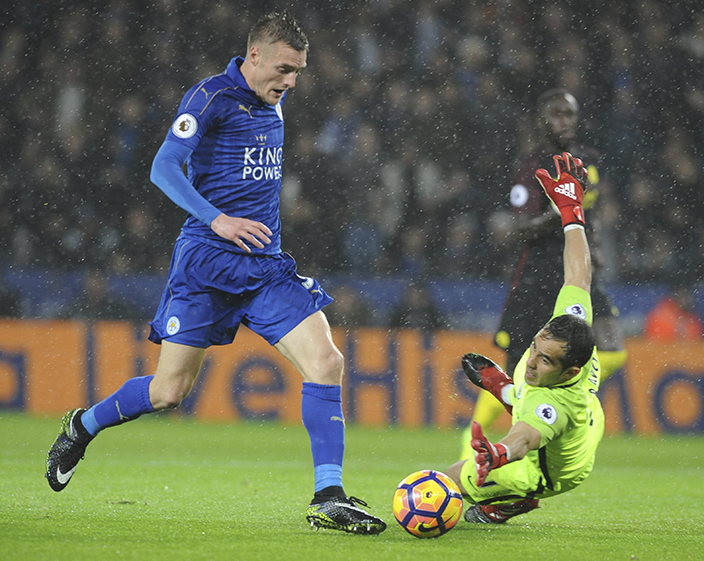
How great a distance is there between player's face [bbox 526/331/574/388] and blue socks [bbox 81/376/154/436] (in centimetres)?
153

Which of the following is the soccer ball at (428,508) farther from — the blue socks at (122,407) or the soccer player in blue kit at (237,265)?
the blue socks at (122,407)

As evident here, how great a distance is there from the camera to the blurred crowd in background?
1055 centimetres

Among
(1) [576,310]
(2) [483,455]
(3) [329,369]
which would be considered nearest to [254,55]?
(3) [329,369]

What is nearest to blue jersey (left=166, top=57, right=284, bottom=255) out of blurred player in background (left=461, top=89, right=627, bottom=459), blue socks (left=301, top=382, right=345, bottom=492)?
blue socks (left=301, top=382, right=345, bottom=492)

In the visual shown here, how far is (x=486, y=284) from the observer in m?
9.67

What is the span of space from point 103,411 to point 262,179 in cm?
116

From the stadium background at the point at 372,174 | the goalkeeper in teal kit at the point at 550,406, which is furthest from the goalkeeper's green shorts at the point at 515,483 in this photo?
the stadium background at the point at 372,174

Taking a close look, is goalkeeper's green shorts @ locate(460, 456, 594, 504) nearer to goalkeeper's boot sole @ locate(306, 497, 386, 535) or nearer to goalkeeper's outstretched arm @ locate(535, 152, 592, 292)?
goalkeeper's boot sole @ locate(306, 497, 386, 535)

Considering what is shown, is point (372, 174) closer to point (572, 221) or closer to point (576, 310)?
point (572, 221)

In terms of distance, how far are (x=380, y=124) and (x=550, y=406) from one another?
8216 mm

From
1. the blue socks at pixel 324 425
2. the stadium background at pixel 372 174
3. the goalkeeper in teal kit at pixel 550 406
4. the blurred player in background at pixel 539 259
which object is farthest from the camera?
the stadium background at pixel 372 174

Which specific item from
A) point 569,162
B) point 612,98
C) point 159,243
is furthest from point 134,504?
point 612,98

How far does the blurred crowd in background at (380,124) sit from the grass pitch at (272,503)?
298cm

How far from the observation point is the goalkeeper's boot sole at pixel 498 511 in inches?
154
